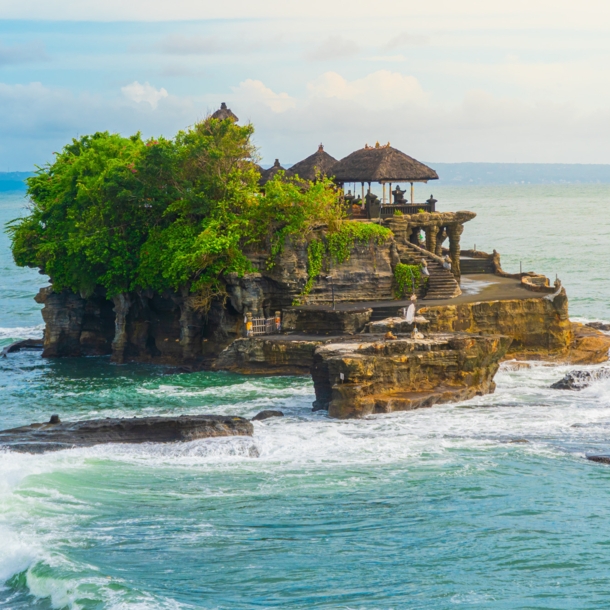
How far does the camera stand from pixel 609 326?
49656 mm

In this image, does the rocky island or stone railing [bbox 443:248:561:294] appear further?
stone railing [bbox 443:248:561:294]

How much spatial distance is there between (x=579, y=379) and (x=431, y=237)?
1303 centimetres

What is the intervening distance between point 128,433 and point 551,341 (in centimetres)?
1928

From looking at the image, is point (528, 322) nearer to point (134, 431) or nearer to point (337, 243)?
point (337, 243)

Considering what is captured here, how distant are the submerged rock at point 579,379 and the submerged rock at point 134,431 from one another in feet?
40.8

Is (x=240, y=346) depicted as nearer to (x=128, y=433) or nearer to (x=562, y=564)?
(x=128, y=433)

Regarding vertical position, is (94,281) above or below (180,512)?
above

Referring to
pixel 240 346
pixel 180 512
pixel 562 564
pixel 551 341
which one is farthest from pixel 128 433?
pixel 551 341

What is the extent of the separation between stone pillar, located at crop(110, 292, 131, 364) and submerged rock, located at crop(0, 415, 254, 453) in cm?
1336

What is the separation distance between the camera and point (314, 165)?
49781 millimetres

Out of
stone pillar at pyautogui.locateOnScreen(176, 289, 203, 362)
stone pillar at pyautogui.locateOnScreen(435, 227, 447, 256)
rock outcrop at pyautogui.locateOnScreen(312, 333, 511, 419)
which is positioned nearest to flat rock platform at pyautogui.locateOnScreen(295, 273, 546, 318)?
stone pillar at pyautogui.locateOnScreen(435, 227, 447, 256)

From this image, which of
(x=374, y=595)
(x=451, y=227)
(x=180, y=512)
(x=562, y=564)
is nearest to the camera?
(x=374, y=595)

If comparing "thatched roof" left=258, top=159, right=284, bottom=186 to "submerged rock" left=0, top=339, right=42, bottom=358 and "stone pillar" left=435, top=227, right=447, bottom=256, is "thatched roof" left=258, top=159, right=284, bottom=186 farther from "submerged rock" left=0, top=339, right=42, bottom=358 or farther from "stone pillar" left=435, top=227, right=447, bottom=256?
"submerged rock" left=0, top=339, right=42, bottom=358

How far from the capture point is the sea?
19938 mm
